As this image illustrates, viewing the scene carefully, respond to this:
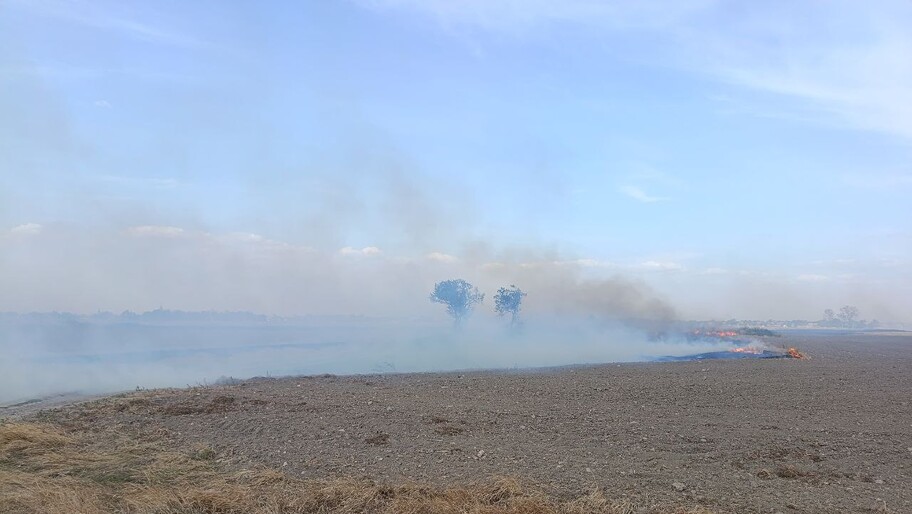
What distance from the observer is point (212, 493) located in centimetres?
774

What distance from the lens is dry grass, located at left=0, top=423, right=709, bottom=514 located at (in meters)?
7.34

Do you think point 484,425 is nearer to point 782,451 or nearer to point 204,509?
point 782,451

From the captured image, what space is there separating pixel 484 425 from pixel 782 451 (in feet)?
17.7

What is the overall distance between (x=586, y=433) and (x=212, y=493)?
6.92 metres

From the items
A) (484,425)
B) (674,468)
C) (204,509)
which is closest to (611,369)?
(484,425)

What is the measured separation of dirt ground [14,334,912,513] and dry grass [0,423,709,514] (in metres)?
0.61

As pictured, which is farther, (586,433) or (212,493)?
(586,433)

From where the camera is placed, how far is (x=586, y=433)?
39.2 feet

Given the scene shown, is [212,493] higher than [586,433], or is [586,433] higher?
[212,493]

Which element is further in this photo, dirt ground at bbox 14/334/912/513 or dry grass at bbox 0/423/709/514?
dirt ground at bbox 14/334/912/513

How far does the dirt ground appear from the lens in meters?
8.59

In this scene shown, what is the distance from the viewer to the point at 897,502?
773cm

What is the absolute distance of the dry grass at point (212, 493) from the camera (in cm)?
734

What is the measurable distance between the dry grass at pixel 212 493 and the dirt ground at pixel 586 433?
2.00 ft
